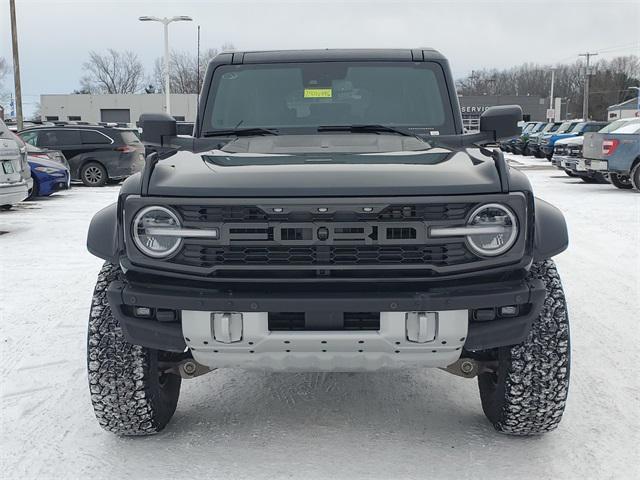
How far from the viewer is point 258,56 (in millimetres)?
4684

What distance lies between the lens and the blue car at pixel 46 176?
14.5 m

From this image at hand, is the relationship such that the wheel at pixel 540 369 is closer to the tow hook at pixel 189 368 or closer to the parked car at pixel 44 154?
the tow hook at pixel 189 368

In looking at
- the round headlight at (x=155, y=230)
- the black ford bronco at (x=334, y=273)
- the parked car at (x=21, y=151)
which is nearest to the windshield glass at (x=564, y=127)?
the parked car at (x=21, y=151)

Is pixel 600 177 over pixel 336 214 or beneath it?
beneath

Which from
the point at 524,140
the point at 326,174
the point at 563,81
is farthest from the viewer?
the point at 563,81

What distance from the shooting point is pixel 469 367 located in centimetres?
327

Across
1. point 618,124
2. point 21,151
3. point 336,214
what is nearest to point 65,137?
point 21,151

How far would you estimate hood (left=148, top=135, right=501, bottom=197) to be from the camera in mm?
2844

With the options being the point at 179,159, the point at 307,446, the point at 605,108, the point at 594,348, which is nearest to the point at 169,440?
the point at 307,446

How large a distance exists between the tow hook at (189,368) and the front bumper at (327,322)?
A: 316 millimetres

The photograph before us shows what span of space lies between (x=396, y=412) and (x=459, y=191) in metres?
1.38

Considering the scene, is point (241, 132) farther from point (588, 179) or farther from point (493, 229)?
point (588, 179)

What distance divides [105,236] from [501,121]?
234 centimetres

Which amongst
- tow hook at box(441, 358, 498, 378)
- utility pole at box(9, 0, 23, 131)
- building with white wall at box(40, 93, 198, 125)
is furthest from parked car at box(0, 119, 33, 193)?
building with white wall at box(40, 93, 198, 125)
